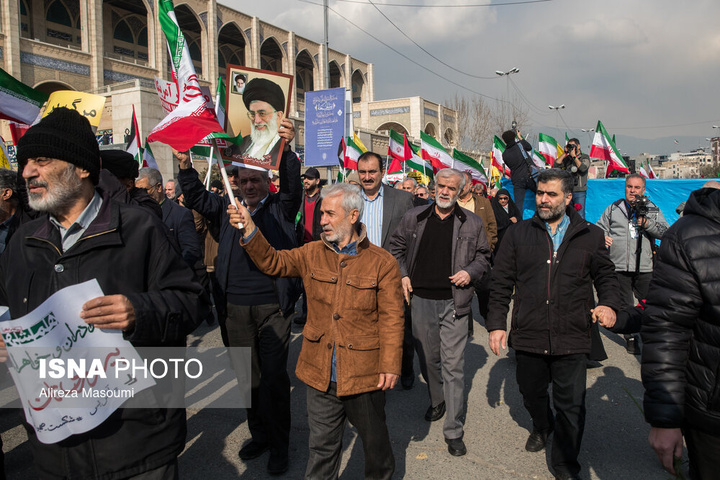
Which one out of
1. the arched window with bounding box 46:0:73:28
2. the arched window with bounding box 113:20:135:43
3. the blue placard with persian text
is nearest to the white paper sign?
the blue placard with persian text

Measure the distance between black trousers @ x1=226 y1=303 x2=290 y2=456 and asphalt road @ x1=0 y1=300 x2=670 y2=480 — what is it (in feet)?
0.87

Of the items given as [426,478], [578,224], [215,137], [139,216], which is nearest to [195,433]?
[426,478]

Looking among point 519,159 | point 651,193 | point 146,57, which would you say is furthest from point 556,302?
point 146,57

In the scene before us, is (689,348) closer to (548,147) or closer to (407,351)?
(407,351)

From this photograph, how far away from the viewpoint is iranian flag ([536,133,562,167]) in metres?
17.5

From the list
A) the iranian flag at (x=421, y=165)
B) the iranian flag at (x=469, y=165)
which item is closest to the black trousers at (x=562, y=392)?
the iranian flag at (x=469, y=165)

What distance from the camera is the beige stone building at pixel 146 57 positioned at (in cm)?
3041

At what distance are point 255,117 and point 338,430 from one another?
211cm

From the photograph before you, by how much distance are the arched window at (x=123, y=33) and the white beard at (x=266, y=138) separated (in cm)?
4881

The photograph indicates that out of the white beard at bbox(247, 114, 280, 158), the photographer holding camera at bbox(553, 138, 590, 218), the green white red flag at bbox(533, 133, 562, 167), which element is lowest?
the white beard at bbox(247, 114, 280, 158)

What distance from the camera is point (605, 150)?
1373 centimetres

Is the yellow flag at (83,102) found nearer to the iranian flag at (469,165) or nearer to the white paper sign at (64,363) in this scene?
the white paper sign at (64,363)

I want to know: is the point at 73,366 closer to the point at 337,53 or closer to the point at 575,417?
the point at 575,417

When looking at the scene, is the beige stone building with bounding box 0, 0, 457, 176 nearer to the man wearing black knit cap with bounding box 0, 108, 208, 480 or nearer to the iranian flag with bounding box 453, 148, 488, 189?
the iranian flag with bounding box 453, 148, 488, 189
